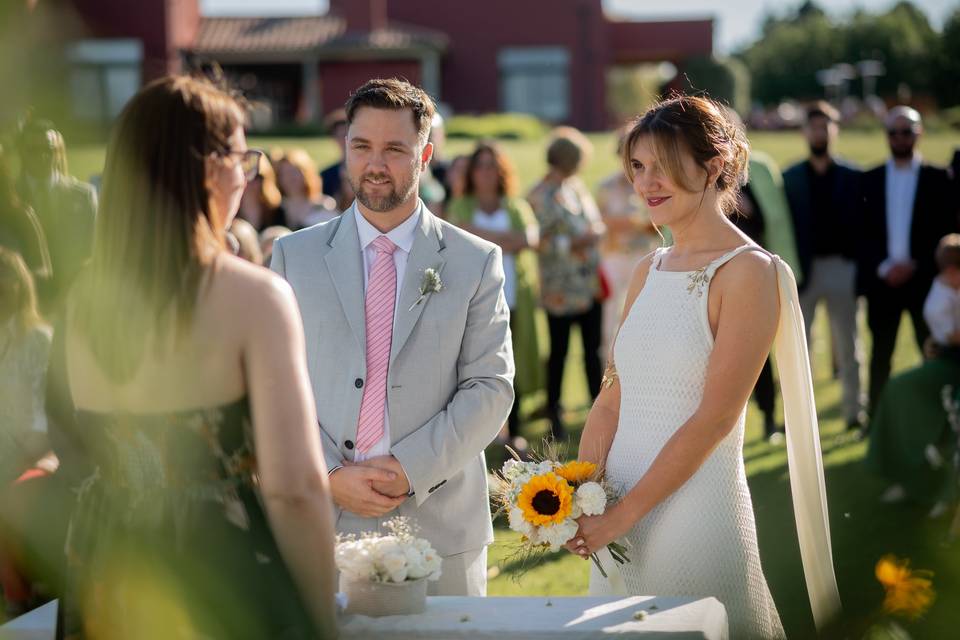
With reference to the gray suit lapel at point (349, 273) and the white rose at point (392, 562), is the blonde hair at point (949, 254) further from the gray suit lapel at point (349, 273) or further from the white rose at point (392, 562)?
the white rose at point (392, 562)

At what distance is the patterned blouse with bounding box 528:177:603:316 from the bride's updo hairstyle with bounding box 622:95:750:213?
551 cm

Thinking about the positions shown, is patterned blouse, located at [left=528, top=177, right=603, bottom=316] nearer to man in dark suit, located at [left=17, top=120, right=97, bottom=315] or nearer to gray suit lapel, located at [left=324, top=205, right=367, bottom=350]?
man in dark suit, located at [left=17, top=120, right=97, bottom=315]

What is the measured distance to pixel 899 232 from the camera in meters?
8.62

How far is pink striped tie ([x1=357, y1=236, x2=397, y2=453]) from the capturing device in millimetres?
3592

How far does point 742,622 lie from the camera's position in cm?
330

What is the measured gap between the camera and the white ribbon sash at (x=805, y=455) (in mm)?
3299

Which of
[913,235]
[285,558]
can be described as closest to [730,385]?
[285,558]

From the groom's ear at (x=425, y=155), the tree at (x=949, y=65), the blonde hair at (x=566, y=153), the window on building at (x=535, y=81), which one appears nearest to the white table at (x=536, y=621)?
the groom's ear at (x=425, y=155)

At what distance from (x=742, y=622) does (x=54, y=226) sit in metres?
5.26

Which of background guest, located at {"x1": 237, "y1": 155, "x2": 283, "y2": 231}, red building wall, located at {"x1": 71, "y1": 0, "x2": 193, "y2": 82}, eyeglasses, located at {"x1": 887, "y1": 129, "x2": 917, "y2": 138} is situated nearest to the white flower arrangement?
background guest, located at {"x1": 237, "y1": 155, "x2": 283, "y2": 231}

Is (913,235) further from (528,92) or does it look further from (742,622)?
(528,92)

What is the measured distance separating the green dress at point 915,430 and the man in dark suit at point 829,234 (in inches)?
71.4

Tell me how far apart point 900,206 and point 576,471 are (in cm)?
625

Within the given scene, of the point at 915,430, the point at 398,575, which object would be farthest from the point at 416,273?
the point at 915,430
